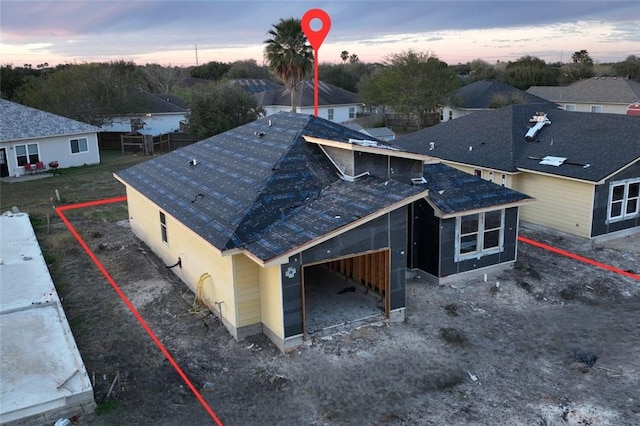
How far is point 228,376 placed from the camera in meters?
10.6

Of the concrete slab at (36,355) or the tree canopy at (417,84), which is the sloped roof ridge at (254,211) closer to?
the concrete slab at (36,355)

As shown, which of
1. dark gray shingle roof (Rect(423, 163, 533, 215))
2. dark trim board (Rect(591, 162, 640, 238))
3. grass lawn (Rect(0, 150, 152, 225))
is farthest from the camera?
grass lawn (Rect(0, 150, 152, 225))

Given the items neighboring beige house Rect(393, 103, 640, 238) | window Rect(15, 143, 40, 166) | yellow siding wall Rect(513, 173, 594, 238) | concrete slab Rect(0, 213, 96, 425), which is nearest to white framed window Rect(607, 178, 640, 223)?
neighboring beige house Rect(393, 103, 640, 238)

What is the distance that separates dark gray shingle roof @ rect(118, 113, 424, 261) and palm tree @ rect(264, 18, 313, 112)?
775 inches

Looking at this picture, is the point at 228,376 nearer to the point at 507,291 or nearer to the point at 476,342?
the point at 476,342

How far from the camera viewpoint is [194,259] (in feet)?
46.6

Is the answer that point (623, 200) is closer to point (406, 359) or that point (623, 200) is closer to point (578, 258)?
point (578, 258)

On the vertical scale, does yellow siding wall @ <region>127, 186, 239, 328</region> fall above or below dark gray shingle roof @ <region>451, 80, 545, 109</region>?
below

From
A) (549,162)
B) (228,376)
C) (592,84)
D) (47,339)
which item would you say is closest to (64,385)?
(47,339)

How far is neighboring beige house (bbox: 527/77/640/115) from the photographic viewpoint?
49469 millimetres

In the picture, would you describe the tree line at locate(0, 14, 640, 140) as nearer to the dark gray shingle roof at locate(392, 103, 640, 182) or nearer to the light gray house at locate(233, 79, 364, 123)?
the light gray house at locate(233, 79, 364, 123)

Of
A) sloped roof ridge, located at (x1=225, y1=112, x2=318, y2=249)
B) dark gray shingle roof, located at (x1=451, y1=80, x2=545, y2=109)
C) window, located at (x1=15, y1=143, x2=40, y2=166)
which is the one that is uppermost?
dark gray shingle roof, located at (x1=451, y1=80, x2=545, y2=109)

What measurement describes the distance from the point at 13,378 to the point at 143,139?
105 ft

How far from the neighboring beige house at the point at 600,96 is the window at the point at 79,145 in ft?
133
